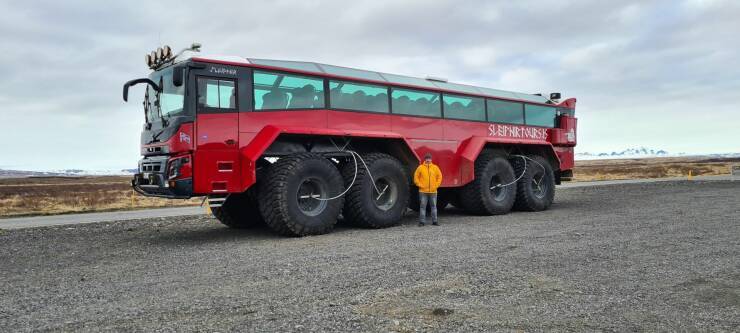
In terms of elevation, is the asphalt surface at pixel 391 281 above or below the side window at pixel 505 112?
below

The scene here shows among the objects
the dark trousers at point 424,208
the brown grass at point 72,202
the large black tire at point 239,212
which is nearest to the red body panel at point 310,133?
the dark trousers at point 424,208

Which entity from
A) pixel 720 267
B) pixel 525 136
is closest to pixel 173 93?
pixel 720 267

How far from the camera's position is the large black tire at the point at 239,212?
10914 mm

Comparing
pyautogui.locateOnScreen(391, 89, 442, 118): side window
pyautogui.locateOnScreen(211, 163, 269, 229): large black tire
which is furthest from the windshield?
pyautogui.locateOnScreen(391, 89, 442, 118): side window

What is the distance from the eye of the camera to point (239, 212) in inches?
436

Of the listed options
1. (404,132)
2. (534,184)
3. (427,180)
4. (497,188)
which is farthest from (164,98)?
(534,184)

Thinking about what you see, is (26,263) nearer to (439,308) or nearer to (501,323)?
(439,308)

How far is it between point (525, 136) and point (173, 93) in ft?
31.5

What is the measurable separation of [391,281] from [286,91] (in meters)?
5.29

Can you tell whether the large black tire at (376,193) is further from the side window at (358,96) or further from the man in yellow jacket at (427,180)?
the side window at (358,96)

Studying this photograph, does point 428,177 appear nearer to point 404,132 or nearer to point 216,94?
point 404,132

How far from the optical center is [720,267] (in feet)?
20.0

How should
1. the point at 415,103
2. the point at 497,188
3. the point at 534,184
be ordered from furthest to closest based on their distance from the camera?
the point at 534,184 → the point at 497,188 → the point at 415,103

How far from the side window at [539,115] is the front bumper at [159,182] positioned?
32.5 ft
